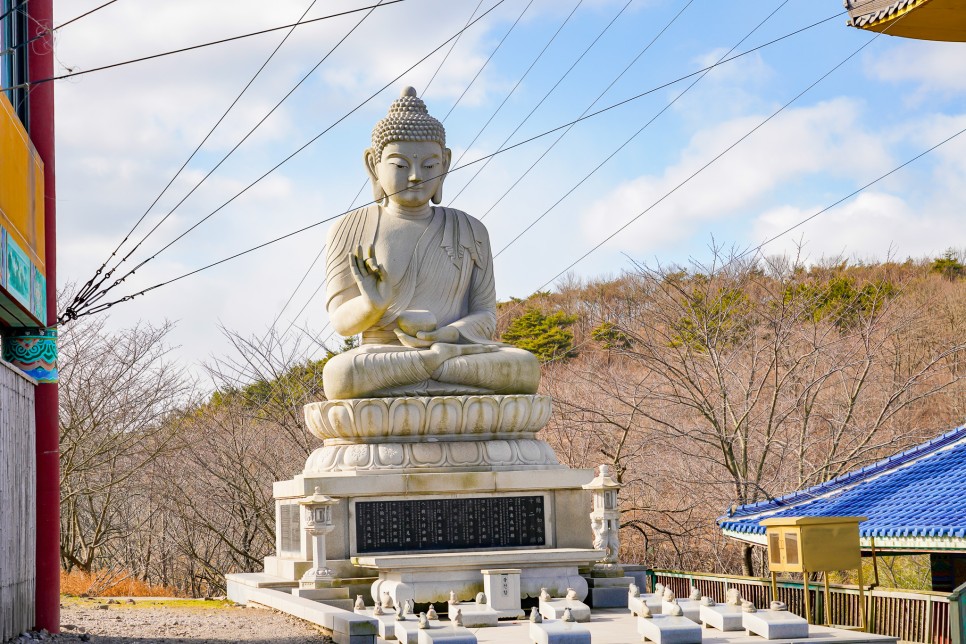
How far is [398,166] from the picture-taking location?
1357cm

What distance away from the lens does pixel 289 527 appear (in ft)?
41.7

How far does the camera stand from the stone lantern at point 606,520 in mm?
11781

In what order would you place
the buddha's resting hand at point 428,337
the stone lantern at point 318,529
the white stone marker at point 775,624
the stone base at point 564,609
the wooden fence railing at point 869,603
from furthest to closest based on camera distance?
1. the buddha's resting hand at point 428,337
2. the stone lantern at point 318,529
3. the stone base at point 564,609
4. the wooden fence railing at point 869,603
5. the white stone marker at point 775,624

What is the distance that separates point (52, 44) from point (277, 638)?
5.11 meters

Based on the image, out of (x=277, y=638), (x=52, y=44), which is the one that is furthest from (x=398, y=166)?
(x=277, y=638)

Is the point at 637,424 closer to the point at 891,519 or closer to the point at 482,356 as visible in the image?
the point at 482,356

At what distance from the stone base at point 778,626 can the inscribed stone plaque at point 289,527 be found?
17.1ft

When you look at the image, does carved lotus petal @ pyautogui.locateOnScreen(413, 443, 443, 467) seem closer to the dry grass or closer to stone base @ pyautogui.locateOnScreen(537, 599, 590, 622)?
stone base @ pyautogui.locateOnScreen(537, 599, 590, 622)

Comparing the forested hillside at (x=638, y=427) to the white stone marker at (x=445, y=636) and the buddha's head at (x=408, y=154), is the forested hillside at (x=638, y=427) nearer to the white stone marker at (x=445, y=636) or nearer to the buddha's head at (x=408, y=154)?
the buddha's head at (x=408, y=154)

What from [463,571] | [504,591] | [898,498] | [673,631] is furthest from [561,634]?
[898,498]

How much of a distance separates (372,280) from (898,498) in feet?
19.4

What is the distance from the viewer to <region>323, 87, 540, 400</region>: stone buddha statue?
1248 cm

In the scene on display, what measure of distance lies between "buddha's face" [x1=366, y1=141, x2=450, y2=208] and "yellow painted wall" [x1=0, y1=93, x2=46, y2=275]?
4.30 metres

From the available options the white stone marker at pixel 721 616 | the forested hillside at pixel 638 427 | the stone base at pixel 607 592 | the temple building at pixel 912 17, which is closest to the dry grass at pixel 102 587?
the forested hillside at pixel 638 427
